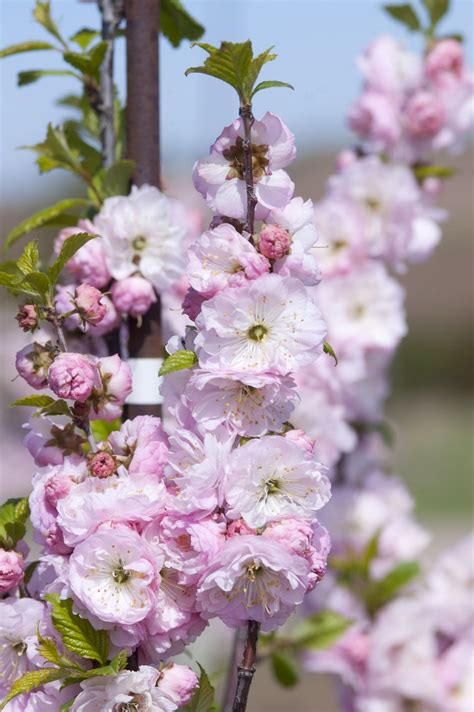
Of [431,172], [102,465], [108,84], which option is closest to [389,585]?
[431,172]

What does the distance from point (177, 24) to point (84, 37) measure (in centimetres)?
12

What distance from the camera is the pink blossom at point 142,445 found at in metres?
0.83

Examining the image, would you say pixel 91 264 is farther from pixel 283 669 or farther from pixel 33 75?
pixel 283 669

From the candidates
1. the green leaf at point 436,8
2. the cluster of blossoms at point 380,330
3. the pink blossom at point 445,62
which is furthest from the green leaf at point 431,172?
the green leaf at point 436,8

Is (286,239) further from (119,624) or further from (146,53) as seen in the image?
(146,53)

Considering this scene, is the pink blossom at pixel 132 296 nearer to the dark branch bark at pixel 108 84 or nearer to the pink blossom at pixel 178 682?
the dark branch bark at pixel 108 84

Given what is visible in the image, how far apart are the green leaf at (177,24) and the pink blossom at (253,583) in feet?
2.36

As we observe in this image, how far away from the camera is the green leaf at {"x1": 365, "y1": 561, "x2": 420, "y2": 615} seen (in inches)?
73.5

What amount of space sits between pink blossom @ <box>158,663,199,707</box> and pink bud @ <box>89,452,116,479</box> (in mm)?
163

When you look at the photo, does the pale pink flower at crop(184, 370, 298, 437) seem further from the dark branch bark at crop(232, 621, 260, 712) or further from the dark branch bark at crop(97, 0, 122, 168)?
the dark branch bark at crop(97, 0, 122, 168)

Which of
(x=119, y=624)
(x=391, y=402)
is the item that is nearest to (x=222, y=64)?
(x=119, y=624)

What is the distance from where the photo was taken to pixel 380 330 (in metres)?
2.02

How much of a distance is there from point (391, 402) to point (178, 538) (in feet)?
41.0

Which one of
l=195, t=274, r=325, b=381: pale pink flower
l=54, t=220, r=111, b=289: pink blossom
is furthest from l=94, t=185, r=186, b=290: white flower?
l=195, t=274, r=325, b=381: pale pink flower
